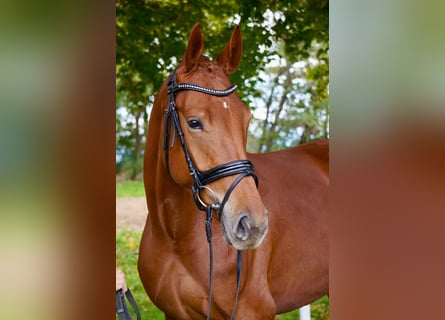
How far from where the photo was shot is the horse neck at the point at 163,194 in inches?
103

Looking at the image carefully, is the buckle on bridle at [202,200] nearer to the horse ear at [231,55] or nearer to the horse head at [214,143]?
the horse head at [214,143]

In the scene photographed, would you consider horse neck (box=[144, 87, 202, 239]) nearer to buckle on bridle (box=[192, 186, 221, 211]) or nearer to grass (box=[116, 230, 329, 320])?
buckle on bridle (box=[192, 186, 221, 211])

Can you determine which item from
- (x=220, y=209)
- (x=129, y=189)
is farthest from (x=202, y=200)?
(x=129, y=189)

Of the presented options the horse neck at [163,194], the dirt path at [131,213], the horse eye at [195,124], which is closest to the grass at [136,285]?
the dirt path at [131,213]

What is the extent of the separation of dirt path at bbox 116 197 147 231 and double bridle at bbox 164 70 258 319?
246 inches

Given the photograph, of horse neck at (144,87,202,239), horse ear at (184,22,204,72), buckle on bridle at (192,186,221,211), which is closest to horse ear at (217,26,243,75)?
horse ear at (184,22,204,72)

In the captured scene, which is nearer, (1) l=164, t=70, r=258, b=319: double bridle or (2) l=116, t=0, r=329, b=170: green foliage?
(1) l=164, t=70, r=258, b=319: double bridle

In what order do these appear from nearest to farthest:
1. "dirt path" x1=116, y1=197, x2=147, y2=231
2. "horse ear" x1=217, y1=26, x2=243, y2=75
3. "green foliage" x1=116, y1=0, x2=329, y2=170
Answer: "horse ear" x1=217, y1=26, x2=243, y2=75, "green foliage" x1=116, y1=0, x2=329, y2=170, "dirt path" x1=116, y1=197, x2=147, y2=231

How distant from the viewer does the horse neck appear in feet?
8.55

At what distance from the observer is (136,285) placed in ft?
19.8

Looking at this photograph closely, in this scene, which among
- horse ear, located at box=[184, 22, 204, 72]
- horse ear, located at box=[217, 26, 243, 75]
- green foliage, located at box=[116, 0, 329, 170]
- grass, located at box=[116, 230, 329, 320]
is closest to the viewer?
horse ear, located at box=[184, 22, 204, 72]
